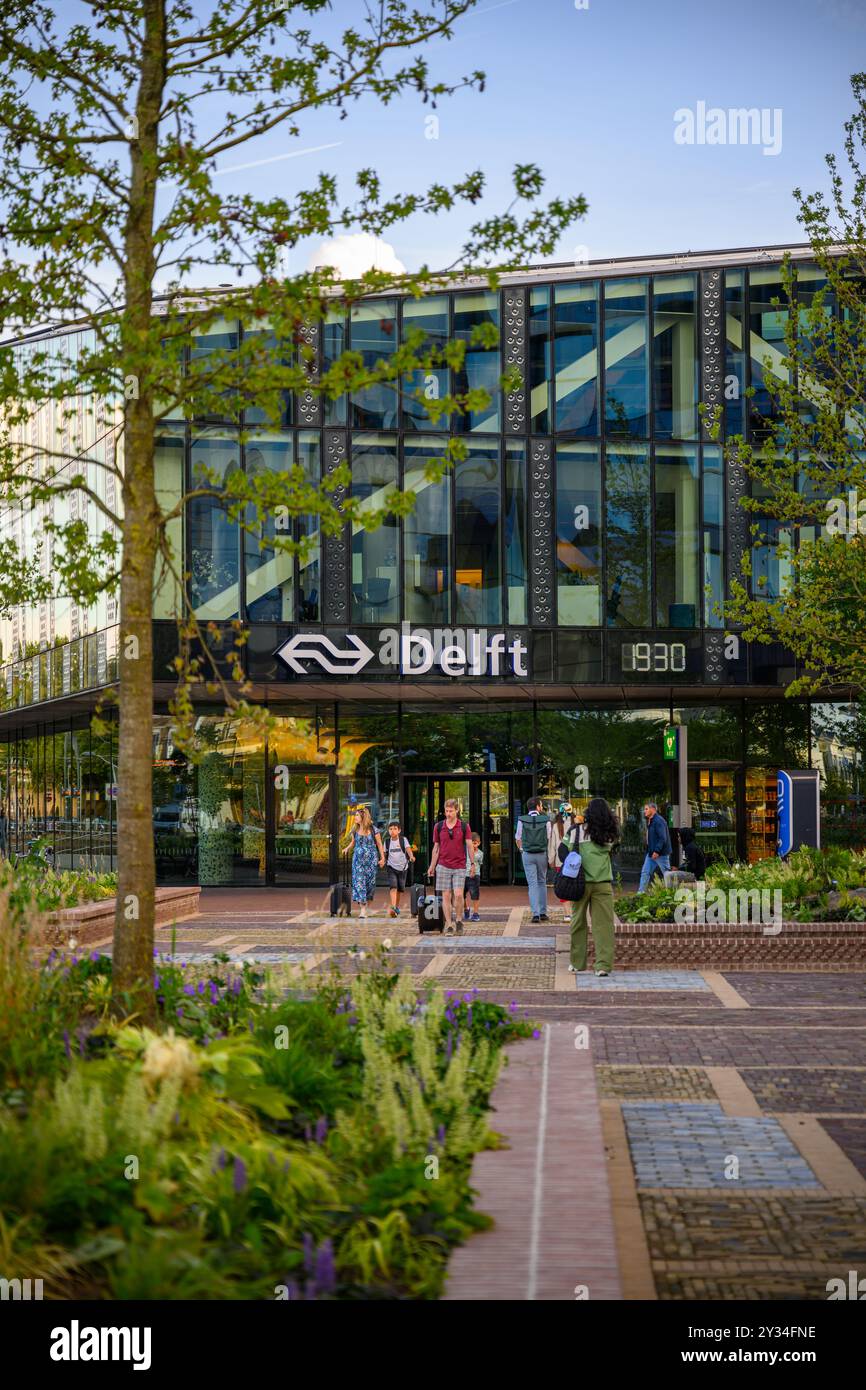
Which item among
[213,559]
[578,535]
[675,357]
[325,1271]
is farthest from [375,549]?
[325,1271]

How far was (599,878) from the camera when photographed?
15.8 metres

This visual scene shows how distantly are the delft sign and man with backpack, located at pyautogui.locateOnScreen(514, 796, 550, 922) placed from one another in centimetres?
715

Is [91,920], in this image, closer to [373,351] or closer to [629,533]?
[373,351]

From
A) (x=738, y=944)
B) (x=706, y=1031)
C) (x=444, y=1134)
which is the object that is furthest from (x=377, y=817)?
(x=444, y=1134)

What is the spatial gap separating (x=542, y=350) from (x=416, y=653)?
709 centimetres

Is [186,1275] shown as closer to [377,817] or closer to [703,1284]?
[703,1284]

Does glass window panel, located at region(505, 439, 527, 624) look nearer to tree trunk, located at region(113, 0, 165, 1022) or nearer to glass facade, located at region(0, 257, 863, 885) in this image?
glass facade, located at region(0, 257, 863, 885)

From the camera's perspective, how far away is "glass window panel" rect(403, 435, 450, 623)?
29828 mm

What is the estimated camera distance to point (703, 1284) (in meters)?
5.79

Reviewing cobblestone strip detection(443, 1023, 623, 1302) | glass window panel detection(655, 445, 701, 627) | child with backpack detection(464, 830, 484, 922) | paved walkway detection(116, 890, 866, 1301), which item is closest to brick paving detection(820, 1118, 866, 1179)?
paved walkway detection(116, 890, 866, 1301)

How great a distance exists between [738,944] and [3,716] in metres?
28.7

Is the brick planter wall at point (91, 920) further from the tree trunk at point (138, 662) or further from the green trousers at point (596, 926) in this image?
the tree trunk at point (138, 662)

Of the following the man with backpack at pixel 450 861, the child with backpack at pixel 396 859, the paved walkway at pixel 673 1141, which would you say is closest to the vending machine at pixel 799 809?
the man with backpack at pixel 450 861
